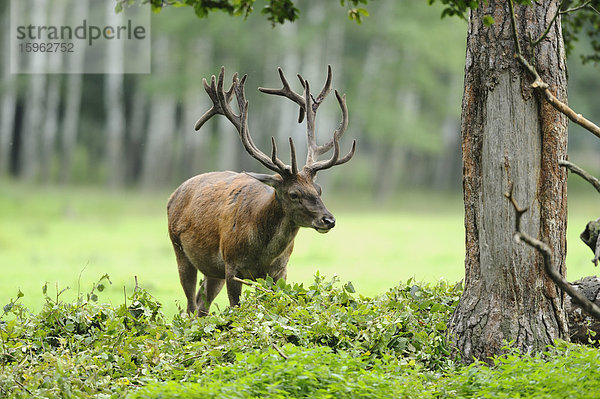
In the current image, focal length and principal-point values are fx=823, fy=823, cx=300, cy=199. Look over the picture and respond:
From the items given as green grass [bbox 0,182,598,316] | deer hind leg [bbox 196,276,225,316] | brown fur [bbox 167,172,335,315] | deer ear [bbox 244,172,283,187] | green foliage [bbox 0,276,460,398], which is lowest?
green grass [bbox 0,182,598,316]

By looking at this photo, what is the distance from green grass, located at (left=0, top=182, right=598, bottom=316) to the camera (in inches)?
543

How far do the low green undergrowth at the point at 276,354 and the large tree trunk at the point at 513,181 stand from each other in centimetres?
30

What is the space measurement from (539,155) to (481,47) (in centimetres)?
92

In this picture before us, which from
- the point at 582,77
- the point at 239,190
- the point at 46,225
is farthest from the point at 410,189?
the point at 239,190

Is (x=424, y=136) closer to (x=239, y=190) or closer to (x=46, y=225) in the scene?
(x=46, y=225)

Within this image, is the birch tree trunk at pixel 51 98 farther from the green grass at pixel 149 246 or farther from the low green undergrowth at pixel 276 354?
the low green undergrowth at pixel 276 354

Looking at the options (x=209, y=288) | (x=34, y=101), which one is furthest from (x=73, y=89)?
(x=209, y=288)

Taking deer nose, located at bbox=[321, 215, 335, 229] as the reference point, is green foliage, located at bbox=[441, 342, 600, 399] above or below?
below

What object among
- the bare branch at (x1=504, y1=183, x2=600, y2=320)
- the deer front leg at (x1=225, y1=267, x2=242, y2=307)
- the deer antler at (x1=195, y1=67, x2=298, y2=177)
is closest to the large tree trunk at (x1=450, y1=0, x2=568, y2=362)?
the bare branch at (x1=504, y1=183, x2=600, y2=320)

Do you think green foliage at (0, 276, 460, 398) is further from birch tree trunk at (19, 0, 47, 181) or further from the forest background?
birch tree trunk at (19, 0, 47, 181)

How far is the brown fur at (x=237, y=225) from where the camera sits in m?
7.93

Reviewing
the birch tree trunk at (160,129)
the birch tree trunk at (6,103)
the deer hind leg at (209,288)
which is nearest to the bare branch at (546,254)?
the deer hind leg at (209,288)

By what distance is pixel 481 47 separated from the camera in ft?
20.3

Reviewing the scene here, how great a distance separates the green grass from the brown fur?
0.88 meters
